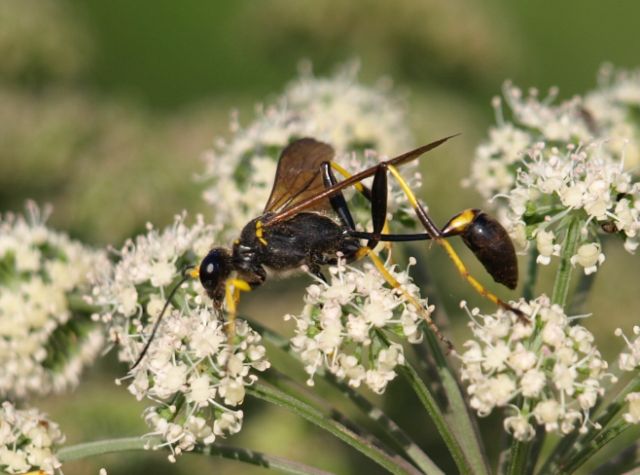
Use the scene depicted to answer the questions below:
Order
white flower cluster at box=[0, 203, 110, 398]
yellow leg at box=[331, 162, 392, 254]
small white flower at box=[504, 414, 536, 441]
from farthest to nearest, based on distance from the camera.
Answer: white flower cluster at box=[0, 203, 110, 398] < yellow leg at box=[331, 162, 392, 254] < small white flower at box=[504, 414, 536, 441]

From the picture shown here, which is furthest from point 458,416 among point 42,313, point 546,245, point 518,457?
point 42,313

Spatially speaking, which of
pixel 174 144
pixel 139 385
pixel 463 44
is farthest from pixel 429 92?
pixel 139 385

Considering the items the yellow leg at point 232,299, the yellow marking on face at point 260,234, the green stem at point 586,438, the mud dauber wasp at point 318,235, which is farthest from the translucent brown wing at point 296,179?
the green stem at point 586,438

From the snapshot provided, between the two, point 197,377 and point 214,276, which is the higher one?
point 214,276

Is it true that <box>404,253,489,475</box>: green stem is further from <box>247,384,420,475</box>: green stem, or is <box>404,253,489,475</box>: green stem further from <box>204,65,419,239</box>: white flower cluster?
<box>204,65,419,239</box>: white flower cluster

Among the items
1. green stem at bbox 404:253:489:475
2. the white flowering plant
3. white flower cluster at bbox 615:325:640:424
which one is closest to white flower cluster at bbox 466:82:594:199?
the white flowering plant

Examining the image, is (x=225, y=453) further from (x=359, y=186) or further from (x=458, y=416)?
(x=359, y=186)
